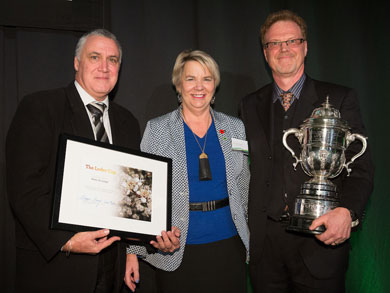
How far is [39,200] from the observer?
178cm

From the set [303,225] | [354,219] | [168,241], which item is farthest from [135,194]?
[354,219]

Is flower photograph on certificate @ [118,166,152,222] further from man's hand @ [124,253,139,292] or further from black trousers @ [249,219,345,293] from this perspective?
black trousers @ [249,219,345,293]

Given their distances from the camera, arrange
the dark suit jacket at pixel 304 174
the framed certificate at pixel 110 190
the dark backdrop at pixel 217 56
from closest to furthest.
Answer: the framed certificate at pixel 110 190
the dark suit jacket at pixel 304 174
the dark backdrop at pixel 217 56

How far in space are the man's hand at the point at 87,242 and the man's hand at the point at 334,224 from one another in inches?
41.1

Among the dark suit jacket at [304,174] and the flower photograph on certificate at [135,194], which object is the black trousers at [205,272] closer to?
the dark suit jacket at [304,174]

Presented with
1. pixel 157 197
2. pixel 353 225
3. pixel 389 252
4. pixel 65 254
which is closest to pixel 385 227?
pixel 389 252

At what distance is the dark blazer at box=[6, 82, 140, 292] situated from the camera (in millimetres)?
1758

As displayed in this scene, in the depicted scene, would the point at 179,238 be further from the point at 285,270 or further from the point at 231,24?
the point at 231,24

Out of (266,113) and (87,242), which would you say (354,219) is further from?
(87,242)

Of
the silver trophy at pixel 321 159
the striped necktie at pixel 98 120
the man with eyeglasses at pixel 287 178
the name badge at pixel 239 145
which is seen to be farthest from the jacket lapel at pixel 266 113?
the striped necktie at pixel 98 120

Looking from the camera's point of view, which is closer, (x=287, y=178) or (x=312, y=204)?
(x=312, y=204)

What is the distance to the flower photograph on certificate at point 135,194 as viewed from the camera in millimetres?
1874

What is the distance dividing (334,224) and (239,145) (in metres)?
0.83

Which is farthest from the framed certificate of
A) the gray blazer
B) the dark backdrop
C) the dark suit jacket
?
the dark backdrop
